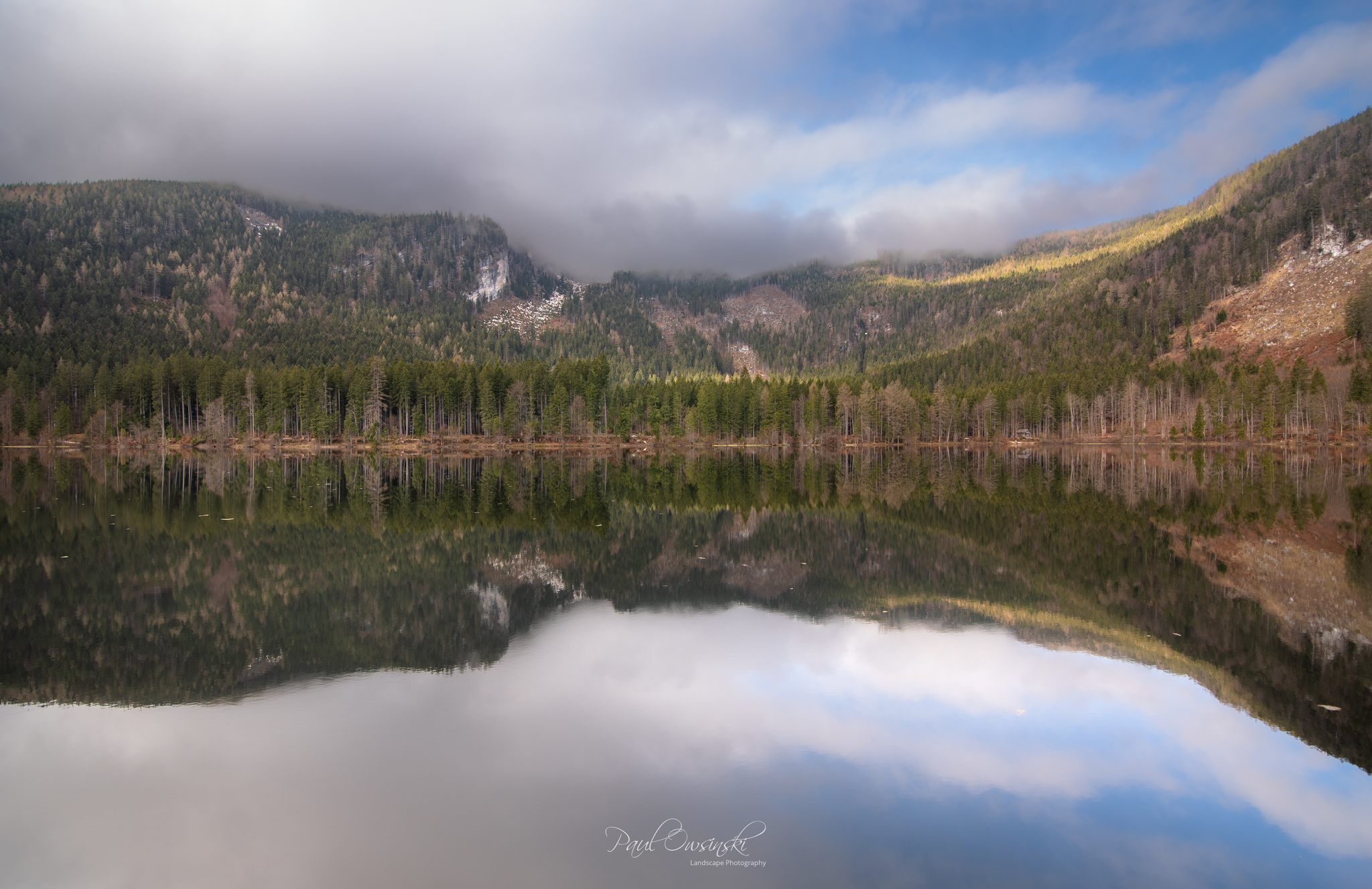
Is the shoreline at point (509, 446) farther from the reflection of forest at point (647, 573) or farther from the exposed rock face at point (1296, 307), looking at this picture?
the reflection of forest at point (647, 573)

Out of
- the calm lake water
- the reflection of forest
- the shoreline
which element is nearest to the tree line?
the shoreline

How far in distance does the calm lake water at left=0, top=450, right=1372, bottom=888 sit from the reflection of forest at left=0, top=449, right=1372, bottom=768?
5.8 inches

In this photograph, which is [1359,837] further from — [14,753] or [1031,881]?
[14,753]

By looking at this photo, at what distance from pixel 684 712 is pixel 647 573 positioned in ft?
38.8

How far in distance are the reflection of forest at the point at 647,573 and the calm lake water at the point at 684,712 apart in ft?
0.49

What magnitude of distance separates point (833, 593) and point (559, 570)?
854cm

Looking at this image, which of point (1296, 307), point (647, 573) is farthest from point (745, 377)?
point (1296, 307)

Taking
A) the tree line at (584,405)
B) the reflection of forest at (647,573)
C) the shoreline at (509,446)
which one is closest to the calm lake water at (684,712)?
the reflection of forest at (647,573)

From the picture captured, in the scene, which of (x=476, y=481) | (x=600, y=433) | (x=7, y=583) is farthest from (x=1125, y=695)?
(x=600, y=433)

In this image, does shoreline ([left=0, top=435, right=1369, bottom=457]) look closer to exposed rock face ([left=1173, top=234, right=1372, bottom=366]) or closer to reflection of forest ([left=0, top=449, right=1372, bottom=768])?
exposed rock face ([left=1173, top=234, right=1372, bottom=366])

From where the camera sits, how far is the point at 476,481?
54500 mm

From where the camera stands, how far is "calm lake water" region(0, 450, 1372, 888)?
7.26 m

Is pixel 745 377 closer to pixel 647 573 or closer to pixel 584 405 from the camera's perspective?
pixel 584 405

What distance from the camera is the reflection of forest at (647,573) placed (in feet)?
42.6
